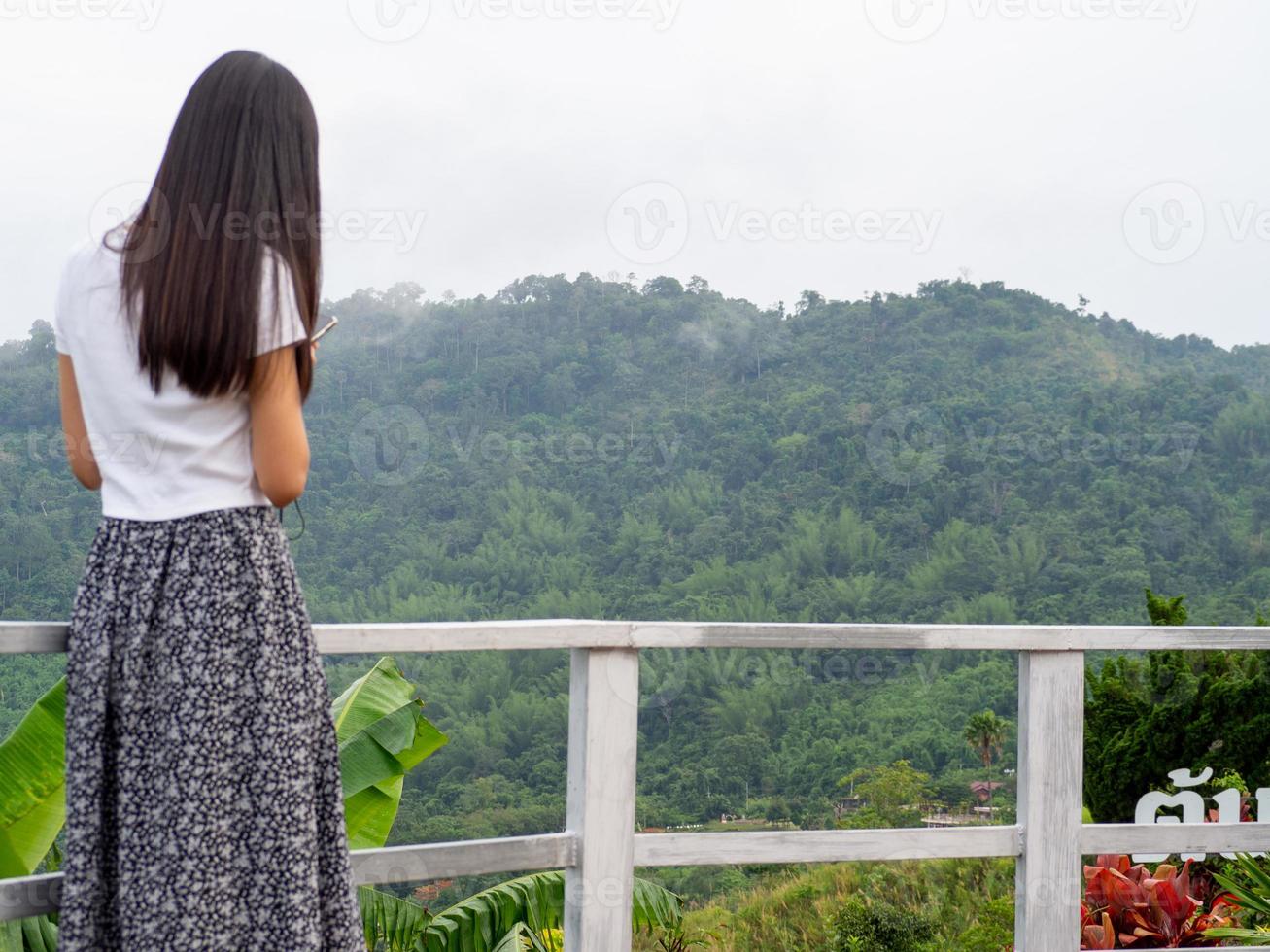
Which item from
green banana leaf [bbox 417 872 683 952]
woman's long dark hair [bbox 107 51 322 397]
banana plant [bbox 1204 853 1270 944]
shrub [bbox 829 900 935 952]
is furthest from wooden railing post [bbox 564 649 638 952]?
shrub [bbox 829 900 935 952]

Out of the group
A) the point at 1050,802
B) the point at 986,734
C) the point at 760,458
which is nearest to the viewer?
the point at 1050,802

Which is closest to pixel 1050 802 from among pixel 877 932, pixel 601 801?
pixel 601 801

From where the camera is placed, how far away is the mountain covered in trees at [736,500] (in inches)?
909

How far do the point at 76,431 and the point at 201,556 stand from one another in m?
0.24

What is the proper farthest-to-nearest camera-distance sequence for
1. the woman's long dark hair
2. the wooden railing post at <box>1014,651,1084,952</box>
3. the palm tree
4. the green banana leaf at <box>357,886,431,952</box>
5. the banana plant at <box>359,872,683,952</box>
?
1. the palm tree
2. the banana plant at <box>359,872,683,952</box>
3. the green banana leaf at <box>357,886,431,952</box>
4. the wooden railing post at <box>1014,651,1084,952</box>
5. the woman's long dark hair

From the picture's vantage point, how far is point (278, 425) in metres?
1.28

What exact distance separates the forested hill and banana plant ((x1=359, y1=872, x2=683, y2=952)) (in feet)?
73.8

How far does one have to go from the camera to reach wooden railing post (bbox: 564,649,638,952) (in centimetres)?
190

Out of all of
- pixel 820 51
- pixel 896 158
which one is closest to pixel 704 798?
pixel 896 158

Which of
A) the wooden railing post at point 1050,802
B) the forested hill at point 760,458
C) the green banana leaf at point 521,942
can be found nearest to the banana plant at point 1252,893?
the wooden railing post at point 1050,802

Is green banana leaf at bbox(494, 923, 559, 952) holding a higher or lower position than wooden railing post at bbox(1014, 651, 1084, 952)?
lower

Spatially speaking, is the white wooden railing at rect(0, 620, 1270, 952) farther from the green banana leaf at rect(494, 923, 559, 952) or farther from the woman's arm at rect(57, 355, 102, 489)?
the green banana leaf at rect(494, 923, 559, 952)

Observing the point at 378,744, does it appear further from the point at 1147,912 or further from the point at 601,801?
the point at 1147,912

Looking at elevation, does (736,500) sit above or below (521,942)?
above
